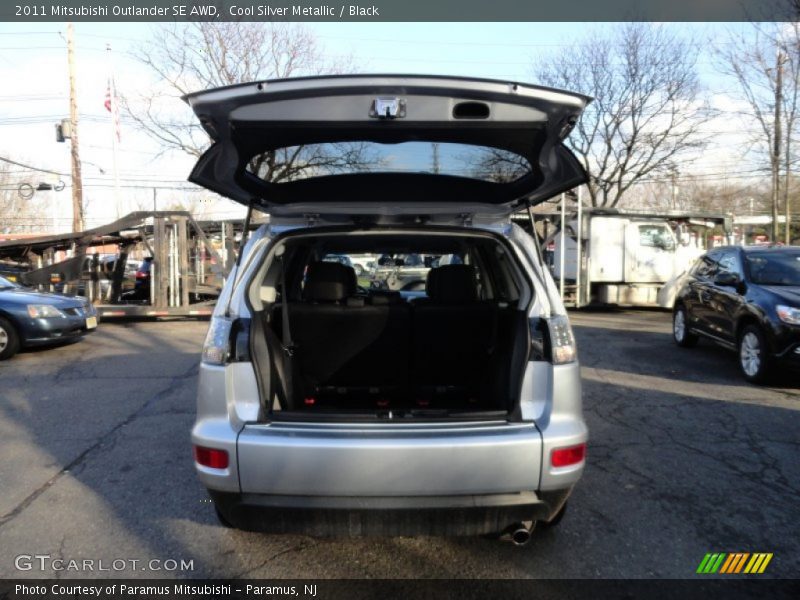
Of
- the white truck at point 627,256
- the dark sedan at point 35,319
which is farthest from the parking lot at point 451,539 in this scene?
the white truck at point 627,256

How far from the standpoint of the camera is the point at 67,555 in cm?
308

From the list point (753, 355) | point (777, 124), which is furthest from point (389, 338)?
point (777, 124)

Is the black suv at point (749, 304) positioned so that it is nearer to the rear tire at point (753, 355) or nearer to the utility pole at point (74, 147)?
the rear tire at point (753, 355)

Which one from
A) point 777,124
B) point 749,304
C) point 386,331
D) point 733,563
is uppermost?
point 777,124

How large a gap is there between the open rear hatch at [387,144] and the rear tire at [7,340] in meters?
7.01

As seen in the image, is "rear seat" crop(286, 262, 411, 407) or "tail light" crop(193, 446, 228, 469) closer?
"tail light" crop(193, 446, 228, 469)

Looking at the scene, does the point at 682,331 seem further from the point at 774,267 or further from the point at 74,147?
the point at 74,147

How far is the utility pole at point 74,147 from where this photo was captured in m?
22.0

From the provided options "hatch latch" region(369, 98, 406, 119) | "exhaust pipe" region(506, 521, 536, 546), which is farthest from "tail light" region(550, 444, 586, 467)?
"hatch latch" region(369, 98, 406, 119)

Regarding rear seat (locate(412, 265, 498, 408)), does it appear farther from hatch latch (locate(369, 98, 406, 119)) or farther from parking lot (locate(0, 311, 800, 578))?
hatch latch (locate(369, 98, 406, 119))

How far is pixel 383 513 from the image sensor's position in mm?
2500

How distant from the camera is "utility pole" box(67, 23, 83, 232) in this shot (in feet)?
72.2

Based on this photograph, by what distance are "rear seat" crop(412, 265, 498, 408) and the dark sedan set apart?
7233 millimetres

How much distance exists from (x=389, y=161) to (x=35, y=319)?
7.82 meters
